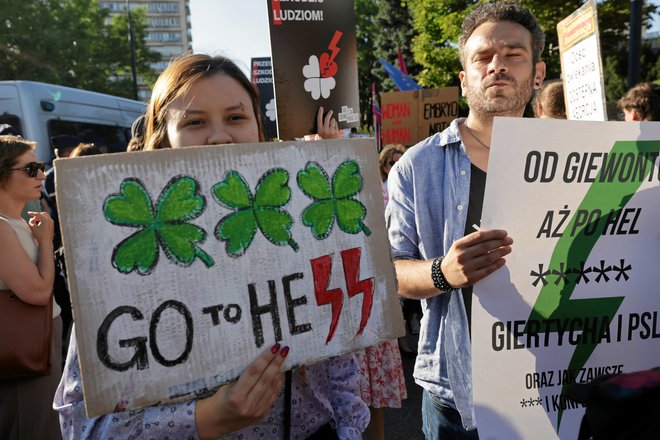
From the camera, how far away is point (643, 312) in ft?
5.13

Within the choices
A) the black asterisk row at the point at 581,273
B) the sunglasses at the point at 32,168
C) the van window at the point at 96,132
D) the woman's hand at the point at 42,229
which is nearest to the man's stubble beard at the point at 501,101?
the black asterisk row at the point at 581,273

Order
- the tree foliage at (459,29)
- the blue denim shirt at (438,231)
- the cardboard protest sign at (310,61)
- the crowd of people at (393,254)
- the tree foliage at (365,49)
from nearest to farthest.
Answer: the crowd of people at (393,254)
the blue denim shirt at (438,231)
the cardboard protest sign at (310,61)
the tree foliage at (459,29)
the tree foliage at (365,49)

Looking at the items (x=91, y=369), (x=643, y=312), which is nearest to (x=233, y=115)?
(x=91, y=369)

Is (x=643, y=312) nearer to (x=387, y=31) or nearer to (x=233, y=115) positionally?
(x=233, y=115)

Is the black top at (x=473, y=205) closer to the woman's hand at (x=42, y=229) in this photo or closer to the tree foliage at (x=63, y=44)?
the woman's hand at (x=42, y=229)

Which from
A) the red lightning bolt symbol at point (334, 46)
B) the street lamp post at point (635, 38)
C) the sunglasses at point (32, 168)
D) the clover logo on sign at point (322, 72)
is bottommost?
the sunglasses at point (32, 168)

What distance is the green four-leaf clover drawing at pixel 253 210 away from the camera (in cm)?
116

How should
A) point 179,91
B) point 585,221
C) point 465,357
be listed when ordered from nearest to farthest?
point 179,91
point 585,221
point 465,357

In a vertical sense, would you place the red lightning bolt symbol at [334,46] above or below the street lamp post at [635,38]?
below

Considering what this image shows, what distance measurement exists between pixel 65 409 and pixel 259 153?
2.31 feet

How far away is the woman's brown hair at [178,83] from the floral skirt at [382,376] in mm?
2104

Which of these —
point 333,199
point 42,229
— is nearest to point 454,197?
point 333,199

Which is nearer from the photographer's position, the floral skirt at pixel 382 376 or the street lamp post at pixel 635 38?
the floral skirt at pixel 382 376

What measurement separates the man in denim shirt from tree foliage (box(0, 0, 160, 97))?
26955mm
